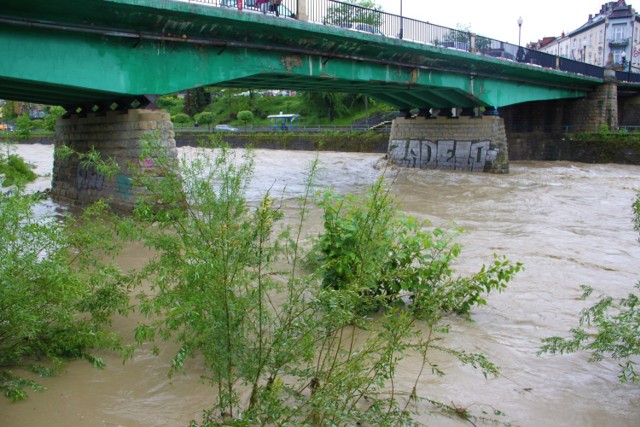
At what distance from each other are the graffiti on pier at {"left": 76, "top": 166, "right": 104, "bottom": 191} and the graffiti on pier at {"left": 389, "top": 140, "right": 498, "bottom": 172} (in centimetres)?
1890

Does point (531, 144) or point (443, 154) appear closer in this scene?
point (443, 154)

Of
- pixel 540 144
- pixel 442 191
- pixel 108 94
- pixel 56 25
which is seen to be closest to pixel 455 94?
pixel 442 191

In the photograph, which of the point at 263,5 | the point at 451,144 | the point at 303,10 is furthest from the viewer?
the point at 451,144

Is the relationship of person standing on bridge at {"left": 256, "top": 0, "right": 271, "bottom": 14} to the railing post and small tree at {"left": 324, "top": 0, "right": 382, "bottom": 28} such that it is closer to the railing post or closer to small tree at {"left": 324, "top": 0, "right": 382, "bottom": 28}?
the railing post

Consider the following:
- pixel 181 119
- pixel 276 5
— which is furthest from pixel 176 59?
pixel 181 119

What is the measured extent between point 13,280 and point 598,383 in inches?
200

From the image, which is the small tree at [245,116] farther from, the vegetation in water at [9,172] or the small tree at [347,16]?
the vegetation in water at [9,172]

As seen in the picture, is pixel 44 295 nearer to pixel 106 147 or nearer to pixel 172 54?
pixel 172 54

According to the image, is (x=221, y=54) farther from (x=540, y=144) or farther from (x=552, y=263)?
(x=540, y=144)

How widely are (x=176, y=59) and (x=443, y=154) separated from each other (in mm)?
18629

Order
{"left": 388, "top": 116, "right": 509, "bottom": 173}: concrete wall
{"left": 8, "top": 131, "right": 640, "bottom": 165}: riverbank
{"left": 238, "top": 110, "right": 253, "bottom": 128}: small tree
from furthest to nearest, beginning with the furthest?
{"left": 238, "top": 110, "right": 253, "bottom": 128}: small tree < {"left": 8, "top": 131, "right": 640, "bottom": 165}: riverbank < {"left": 388, "top": 116, "right": 509, "bottom": 173}: concrete wall

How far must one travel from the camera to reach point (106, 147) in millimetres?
15320

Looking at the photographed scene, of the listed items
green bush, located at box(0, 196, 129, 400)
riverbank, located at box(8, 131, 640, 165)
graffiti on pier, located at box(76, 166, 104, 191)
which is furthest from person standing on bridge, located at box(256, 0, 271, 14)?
green bush, located at box(0, 196, 129, 400)

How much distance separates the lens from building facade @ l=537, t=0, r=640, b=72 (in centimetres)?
7300
